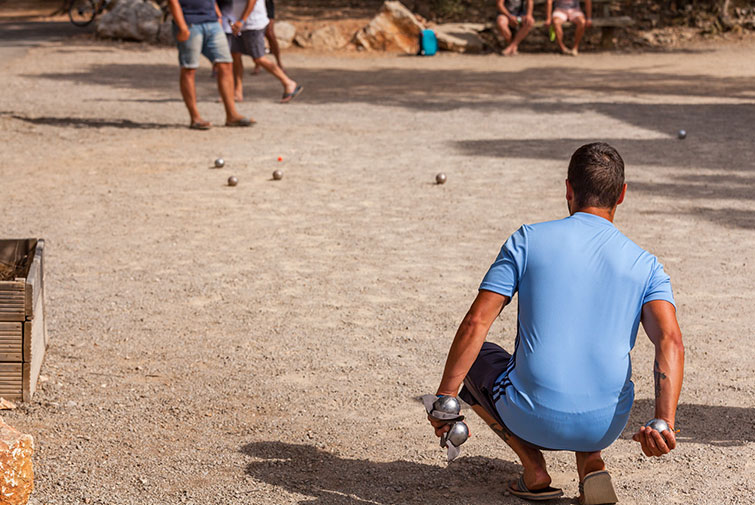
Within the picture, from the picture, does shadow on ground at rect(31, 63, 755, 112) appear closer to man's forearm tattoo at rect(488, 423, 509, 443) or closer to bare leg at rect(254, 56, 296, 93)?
bare leg at rect(254, 56, 296, 93)

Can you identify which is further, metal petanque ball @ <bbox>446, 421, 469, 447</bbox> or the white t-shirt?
the white t-shirt

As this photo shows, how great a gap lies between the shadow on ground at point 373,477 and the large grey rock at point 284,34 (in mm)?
18544

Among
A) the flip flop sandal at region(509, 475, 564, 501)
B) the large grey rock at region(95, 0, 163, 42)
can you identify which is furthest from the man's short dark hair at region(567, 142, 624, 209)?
the large grey rock at region(95, 0, 163, 42)

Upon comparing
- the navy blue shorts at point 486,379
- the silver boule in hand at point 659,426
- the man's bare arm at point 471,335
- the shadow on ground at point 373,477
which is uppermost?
the man's bare arm at point 471,335

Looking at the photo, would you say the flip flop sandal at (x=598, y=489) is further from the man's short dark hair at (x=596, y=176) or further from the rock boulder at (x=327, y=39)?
the rock boulder at (x=327, y=39)

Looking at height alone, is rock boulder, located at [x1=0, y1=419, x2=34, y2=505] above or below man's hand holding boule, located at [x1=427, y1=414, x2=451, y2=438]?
below

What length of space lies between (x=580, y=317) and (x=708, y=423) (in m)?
1.46

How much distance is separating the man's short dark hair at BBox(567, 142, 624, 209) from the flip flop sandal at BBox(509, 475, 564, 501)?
101 centimetres

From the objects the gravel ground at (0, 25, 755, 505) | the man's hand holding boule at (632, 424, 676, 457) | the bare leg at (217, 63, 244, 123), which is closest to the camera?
the man's hand holding boule at (632, 424, 676, 457)

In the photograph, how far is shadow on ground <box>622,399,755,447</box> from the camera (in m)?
4.24

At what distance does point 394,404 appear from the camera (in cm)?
461

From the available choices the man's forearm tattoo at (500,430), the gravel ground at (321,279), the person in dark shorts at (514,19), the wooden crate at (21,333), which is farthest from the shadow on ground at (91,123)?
the person in dark shorts at (514,19)

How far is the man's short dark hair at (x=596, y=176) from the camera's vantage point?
332 centimetres

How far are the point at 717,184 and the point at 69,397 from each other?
6.42m
